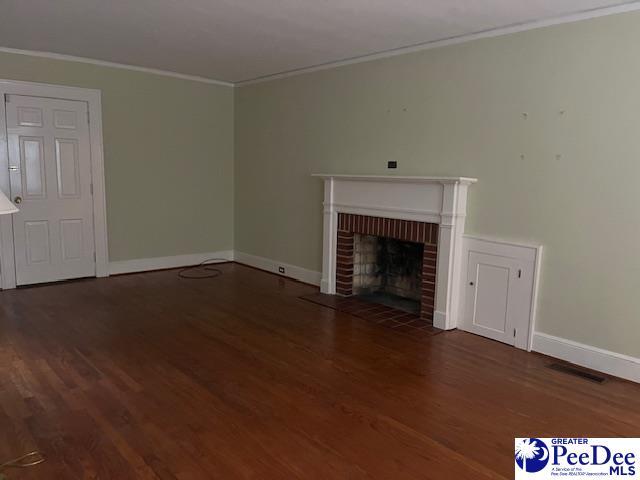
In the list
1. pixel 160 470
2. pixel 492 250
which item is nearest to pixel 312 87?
pixel 492 250

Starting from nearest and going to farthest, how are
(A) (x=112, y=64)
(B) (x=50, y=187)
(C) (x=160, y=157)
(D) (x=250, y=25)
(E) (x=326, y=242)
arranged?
1. (D) (x=250, y=25)
2. (E) (x=326, y=242)
3. (B) (x=50, y=187)
4. (A) (x=112, y=64)
5. (C) (x=160, y=157)

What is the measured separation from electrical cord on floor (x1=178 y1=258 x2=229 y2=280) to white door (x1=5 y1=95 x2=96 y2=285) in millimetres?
1098

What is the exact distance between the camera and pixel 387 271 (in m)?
5.30

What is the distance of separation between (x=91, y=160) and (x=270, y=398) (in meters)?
3.93

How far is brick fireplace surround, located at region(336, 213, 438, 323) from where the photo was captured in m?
4.26

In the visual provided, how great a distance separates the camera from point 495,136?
3.84 m

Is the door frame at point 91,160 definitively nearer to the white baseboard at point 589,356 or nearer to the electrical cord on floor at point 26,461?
→ the electrical cord on floor at point 26,461

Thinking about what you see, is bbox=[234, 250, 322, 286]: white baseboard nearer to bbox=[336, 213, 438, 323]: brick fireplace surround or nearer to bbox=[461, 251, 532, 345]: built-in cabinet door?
bbox=[336, 213, 438, 323]: brick fireplace surround

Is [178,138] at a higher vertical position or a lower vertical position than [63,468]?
higher

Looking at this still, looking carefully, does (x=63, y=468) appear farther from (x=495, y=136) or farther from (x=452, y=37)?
(x=452, y=37)

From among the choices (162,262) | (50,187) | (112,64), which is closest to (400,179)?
(162,262)

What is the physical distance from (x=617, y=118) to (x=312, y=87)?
3.11m

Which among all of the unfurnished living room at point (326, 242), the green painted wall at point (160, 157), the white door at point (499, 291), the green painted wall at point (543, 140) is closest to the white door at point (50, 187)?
the unfurnished living room at point (326, 242)

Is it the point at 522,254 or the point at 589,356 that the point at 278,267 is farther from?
the point at 589,356
